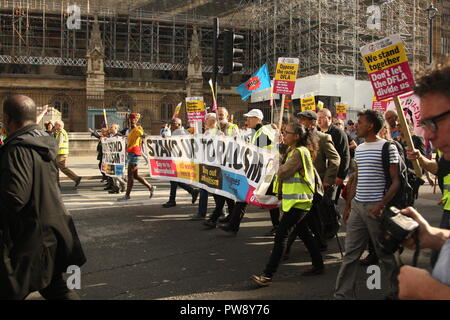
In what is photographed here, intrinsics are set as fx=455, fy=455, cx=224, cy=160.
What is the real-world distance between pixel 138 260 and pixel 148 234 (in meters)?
1.39

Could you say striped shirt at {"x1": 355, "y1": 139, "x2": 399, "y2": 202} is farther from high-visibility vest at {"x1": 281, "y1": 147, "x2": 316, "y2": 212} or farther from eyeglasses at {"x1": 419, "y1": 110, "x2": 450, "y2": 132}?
eyeglasses at {"x1": 419, "y1": 110, "x2": 450, "y2": 132}

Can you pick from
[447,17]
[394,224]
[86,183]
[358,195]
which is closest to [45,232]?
[394,224]

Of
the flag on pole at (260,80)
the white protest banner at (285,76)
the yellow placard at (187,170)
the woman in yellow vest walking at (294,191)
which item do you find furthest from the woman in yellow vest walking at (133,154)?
the woman in yellow vest walking at (294,191)

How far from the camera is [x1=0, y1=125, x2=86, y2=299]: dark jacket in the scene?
A: 284 cm

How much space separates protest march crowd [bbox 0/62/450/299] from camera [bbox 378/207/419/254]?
48 millimetres

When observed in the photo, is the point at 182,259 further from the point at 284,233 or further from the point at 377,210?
the point at 377,210

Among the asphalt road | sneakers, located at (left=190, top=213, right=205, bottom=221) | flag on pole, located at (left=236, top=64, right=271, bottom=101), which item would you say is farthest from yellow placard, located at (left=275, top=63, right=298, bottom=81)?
sneakers, located at (left=190, top=213, right=205, bottom=221)

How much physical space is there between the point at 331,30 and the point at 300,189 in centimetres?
3339

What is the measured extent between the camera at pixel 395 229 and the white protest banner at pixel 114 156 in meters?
10.0

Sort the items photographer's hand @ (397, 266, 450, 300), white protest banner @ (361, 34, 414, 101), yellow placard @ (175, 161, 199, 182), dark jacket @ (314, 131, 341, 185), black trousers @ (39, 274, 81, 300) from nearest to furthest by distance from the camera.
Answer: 1. photographer's hand @ (397, 266, 450, 300)
2. black trousers @ (39, 274, 81, 300)
3. white protest banner @ (361, 34, 414, 101)
4. dark jacket @ (314, 131, 341, 185)
5. yellow placard @ (175, 161, 199, 182)

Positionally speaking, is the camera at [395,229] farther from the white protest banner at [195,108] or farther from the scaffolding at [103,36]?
the scaffolding at [103,36]

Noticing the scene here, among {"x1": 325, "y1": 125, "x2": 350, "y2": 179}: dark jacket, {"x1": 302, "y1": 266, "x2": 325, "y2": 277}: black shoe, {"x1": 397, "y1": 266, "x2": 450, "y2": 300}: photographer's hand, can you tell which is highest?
{"x1": 325, "y1": 125, "x2": 350, "y2": 179}: dark jacket

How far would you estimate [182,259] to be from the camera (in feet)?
19.1

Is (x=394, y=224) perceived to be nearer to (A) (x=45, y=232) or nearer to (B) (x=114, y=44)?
(A) (x=45, y=232)
